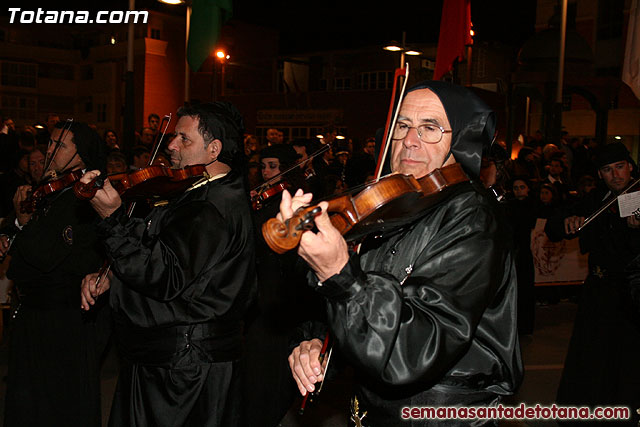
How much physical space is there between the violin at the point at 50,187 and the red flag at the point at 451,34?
3206 millimetres

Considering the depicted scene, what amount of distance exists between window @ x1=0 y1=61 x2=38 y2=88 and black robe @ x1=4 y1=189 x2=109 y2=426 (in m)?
42.6

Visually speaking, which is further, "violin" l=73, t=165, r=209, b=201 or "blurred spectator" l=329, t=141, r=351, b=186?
"blurred spectator" l=329, t=141, r=351, b=186

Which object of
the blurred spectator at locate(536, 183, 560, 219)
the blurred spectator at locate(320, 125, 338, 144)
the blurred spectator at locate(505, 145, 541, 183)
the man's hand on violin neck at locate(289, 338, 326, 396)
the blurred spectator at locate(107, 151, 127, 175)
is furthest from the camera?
the blurred spectator at locate(536, 183, 560, 219)

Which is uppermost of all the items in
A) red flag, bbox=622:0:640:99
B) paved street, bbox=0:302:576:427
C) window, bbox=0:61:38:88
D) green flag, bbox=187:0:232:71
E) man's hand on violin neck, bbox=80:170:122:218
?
window, bbox=0:61:38:88

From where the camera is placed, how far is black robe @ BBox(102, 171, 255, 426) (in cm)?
356

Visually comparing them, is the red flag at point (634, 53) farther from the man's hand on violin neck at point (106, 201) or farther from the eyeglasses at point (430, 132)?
the man's hand on violin neck at point (106, 201)

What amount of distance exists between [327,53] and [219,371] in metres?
32.8

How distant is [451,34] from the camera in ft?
24.7

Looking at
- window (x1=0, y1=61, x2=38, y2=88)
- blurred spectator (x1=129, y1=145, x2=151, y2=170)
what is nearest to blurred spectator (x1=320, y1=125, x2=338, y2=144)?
blurred spectator (x1=129, y1=145, x2=151, y2=170)

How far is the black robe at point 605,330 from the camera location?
18.3ft

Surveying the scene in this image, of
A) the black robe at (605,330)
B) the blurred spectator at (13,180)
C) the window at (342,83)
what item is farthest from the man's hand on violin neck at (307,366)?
the window at (342,83)

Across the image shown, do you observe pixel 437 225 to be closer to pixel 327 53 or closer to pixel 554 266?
pixel 554 266

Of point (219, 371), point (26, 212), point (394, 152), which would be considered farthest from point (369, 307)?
point (26, 212)

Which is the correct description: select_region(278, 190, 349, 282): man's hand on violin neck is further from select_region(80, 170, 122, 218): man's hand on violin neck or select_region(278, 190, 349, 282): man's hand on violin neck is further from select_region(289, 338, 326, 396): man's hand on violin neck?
select_region(80, 170, 122, 218): man's hand on violin neck
